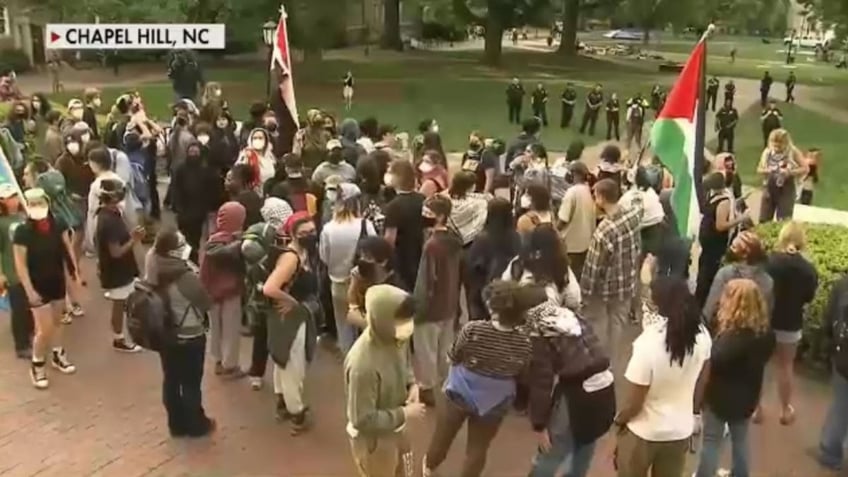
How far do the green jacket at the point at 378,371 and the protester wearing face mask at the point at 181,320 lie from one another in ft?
6.69

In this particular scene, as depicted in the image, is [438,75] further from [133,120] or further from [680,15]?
[133,120]

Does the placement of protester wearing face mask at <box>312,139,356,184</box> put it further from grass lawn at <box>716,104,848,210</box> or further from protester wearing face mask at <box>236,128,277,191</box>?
grass lawn at <box>716,104,848,210</box>

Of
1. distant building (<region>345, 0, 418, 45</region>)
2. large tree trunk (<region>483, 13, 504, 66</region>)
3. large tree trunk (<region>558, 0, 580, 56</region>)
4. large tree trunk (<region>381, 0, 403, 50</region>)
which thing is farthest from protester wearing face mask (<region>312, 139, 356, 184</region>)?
distant building (<region>345, 0, 418, 45</region>)

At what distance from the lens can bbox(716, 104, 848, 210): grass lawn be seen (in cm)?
1775

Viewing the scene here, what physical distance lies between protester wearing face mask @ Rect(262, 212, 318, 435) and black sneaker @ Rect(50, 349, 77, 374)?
6.75 feet

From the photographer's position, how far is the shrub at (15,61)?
3331 centimetres

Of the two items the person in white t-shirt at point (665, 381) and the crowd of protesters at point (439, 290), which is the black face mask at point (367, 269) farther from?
the person in white t-shirt at point (665, 381)

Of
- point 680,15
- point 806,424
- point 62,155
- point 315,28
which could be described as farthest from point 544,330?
point 680,15

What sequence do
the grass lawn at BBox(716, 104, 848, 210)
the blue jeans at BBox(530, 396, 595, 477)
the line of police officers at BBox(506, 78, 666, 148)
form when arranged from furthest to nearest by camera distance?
the line of police officers at BBox(506, 78, 666, 148), the grass lawn at BBox(716, 104, 848, 210), the blue jeans at BBox(530, 396, 595, 477)

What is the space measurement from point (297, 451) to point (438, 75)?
28967 millimetres

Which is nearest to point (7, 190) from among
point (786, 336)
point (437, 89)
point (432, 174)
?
point (432, 174)

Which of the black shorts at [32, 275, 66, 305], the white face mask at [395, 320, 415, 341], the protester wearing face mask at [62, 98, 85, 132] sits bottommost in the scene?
the black shorts at [32, 275, 66, 305]

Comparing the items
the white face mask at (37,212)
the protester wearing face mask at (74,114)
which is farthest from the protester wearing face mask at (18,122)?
the white face mask at (37,212)

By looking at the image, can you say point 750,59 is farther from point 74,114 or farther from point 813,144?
point 74,114
